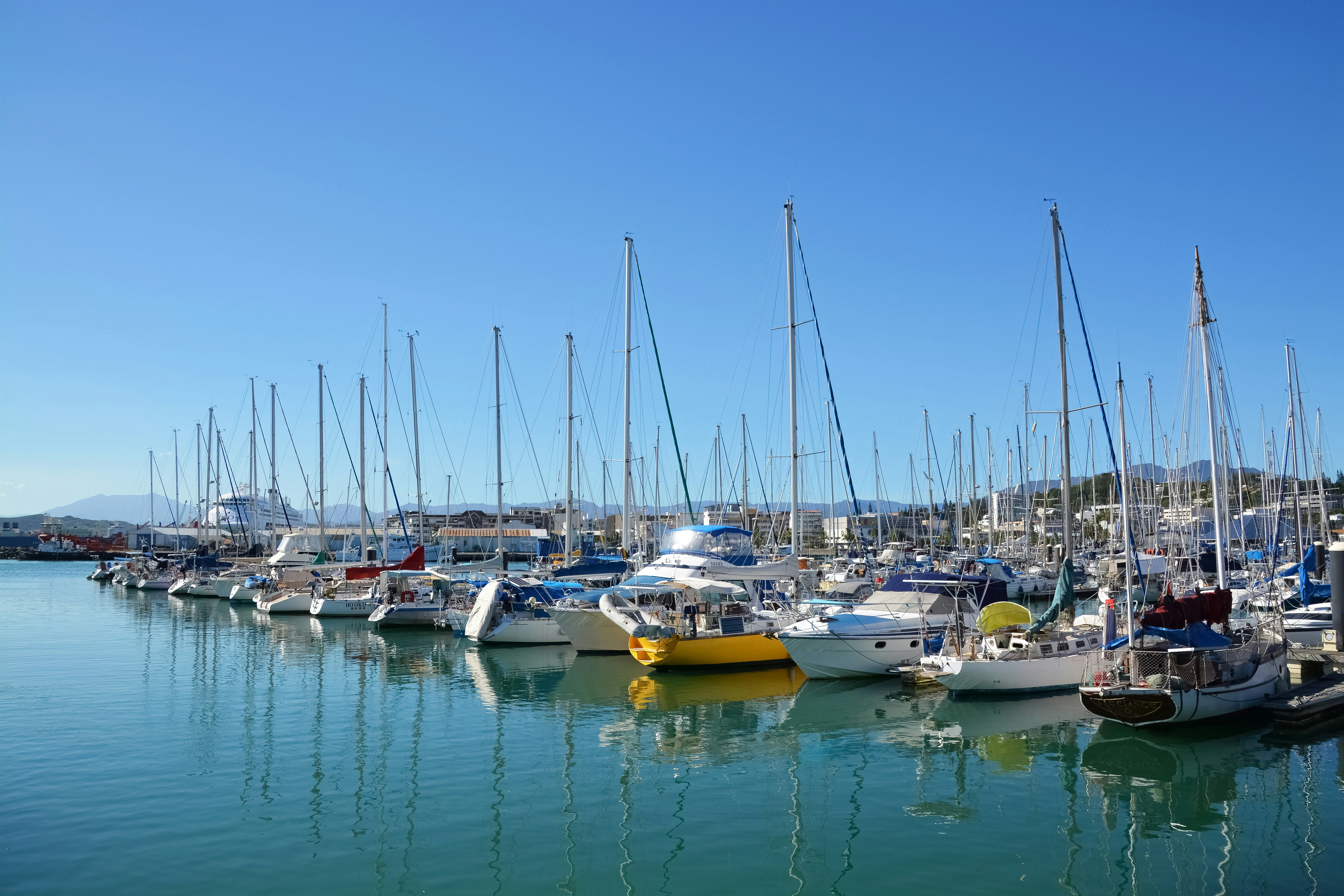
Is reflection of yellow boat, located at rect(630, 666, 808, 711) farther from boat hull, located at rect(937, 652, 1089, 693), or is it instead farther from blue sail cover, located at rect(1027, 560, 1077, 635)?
blue sail cover, located at rect(1027, 560, 1077, 635)

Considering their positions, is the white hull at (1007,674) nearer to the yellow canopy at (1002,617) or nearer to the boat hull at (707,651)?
the yellow canopy at (1002,617)

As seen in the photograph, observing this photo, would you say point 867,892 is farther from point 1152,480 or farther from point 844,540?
point 844,540

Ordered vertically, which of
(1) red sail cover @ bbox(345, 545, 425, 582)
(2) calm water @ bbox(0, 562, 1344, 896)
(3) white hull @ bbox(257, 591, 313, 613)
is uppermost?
(1) red sail cover @ bbox(345, 545, 425, 582)

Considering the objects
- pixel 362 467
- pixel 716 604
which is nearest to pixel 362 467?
pixel 362 467

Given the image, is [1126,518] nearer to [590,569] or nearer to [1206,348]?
[1206,348]

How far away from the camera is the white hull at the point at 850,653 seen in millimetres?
26234

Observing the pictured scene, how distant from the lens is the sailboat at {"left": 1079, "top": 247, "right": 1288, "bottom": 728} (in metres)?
19.0

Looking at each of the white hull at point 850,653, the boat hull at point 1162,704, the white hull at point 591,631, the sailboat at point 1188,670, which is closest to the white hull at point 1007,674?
the sailboat at point 1188,670

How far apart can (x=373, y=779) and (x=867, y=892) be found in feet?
31.1

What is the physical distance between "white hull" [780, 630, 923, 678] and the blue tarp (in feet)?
26.4

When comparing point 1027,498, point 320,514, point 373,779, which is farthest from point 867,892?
point 1027,498

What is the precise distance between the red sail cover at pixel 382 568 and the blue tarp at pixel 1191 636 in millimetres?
39273

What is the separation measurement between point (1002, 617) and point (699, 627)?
9.47 m

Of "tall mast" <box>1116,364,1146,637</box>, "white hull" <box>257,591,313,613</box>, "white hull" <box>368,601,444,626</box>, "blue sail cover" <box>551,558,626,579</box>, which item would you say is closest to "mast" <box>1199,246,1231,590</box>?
"tall mast" <box>1116,364,1146,637</box>
